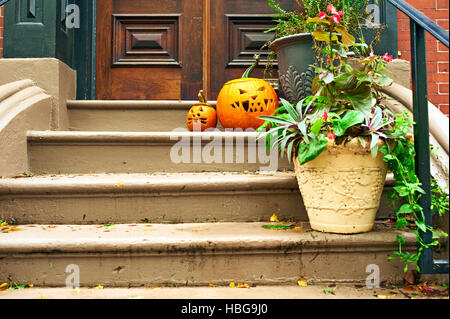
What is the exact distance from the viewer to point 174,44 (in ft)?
8.82

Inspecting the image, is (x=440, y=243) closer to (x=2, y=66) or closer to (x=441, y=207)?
(x=441, y=207)

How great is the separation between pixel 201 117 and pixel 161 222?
2.58 feet

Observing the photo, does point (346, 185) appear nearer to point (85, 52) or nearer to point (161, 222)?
point (161, 222)

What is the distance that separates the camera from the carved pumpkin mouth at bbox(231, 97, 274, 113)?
1.95m

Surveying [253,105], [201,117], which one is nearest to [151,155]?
[201,117]

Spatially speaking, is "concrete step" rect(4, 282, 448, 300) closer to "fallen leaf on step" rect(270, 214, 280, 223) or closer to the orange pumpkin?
"fallen leaf on step" rect(270, 214, 280, 223)

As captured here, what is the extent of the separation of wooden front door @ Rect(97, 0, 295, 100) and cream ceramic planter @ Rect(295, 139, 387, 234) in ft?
5.39

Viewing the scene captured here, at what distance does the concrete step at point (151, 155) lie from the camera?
1695 millimetres

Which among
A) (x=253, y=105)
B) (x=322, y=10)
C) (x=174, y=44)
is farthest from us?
(x=174, y=44)

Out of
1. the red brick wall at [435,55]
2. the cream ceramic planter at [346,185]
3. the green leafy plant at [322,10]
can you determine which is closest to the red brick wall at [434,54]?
the red brick wall at [435,55]

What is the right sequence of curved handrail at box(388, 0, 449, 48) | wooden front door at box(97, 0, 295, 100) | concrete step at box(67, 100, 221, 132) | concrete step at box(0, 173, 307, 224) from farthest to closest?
wooden front door at box(97, 0, 295, 100) < concrete step at box(67, 100, 221, 132) < concrete step at box(0, 173, 307, 224) < curved handrail at box(388, 0, 449, 48)

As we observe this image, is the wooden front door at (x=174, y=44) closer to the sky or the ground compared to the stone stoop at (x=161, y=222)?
closer to the sky

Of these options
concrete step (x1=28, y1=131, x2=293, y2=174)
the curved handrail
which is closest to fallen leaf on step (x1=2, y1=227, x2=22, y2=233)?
concrete step (x1=28, y1=131, x2=293, y2=174)

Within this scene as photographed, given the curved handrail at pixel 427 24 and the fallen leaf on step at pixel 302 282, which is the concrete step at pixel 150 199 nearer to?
the fallen leaf on step at pixel 302 282
